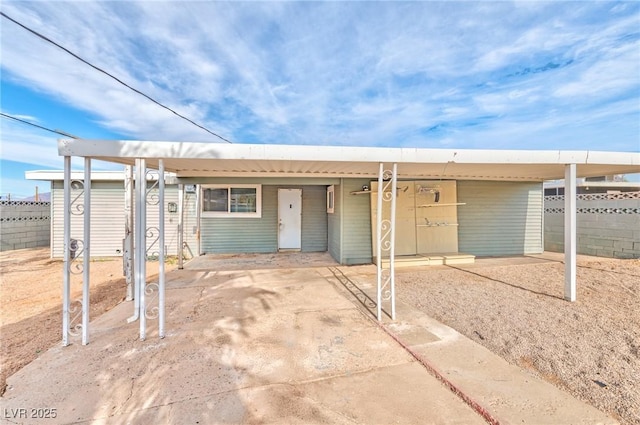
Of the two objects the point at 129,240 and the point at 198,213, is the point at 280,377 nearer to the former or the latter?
the point at 129,240

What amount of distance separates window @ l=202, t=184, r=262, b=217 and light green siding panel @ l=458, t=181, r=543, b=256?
5912 mm

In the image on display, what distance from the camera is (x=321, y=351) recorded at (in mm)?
2807

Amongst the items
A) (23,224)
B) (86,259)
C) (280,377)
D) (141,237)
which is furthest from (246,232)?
(23,224)

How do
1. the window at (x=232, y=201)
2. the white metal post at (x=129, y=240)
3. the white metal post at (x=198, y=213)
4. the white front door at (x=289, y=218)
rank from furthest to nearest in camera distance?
1. the white front door at (x=289, y=218)
2. the window at (x=232, y=201)
3. the white metal post at (x=198, y=213)
4. the white metal post at (x=129, y=240)

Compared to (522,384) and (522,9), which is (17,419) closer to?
(522,384)

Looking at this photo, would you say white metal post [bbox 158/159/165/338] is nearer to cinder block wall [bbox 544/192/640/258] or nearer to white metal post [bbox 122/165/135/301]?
white metal post [bbox 122/165/135/301]

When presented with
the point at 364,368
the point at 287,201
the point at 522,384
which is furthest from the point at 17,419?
the point at 287,201

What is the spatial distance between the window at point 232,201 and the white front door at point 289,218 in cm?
68

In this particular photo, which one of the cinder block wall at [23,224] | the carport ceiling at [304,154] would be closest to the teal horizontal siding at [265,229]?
the carport ceiling at [304,154]

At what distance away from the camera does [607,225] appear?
24.9 ft

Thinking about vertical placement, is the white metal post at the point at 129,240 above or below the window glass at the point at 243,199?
below

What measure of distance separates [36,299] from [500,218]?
34.6 feet

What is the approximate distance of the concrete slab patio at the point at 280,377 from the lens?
192 cm

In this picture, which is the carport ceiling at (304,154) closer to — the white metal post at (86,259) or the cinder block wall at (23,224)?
the white metal post at (86,259)
